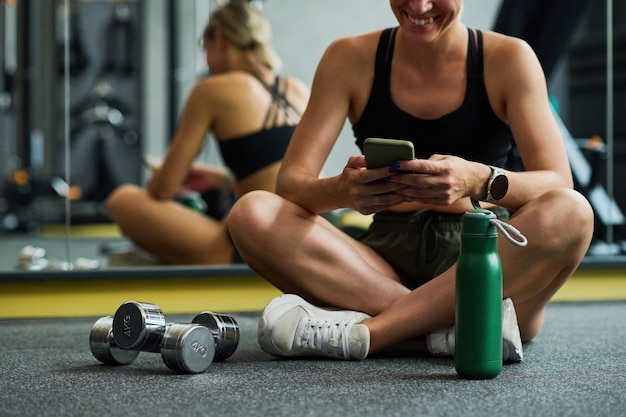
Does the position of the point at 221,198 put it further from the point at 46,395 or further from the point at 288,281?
the point at 46,395

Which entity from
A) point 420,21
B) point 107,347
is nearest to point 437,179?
point 420,21

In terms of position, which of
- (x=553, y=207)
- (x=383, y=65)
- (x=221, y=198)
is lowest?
(x=221, y=198)

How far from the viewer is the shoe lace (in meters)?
1.86

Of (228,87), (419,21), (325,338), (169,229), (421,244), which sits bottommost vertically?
(169,229)

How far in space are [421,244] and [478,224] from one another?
490 mm

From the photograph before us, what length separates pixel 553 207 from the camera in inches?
69.7

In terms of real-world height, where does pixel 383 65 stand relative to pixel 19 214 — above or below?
above

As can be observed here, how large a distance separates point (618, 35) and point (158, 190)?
176 centimetres

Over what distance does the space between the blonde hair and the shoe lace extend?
53.5 inches

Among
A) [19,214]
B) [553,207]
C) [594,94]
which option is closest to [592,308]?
[594,94]

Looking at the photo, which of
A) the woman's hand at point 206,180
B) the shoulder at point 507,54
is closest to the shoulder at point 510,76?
the shoulder at point 507,54

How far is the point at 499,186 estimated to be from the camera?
176 centimetres

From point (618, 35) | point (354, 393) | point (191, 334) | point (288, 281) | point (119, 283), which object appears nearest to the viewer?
point (354, 393)

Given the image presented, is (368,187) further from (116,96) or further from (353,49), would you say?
(116,96)
